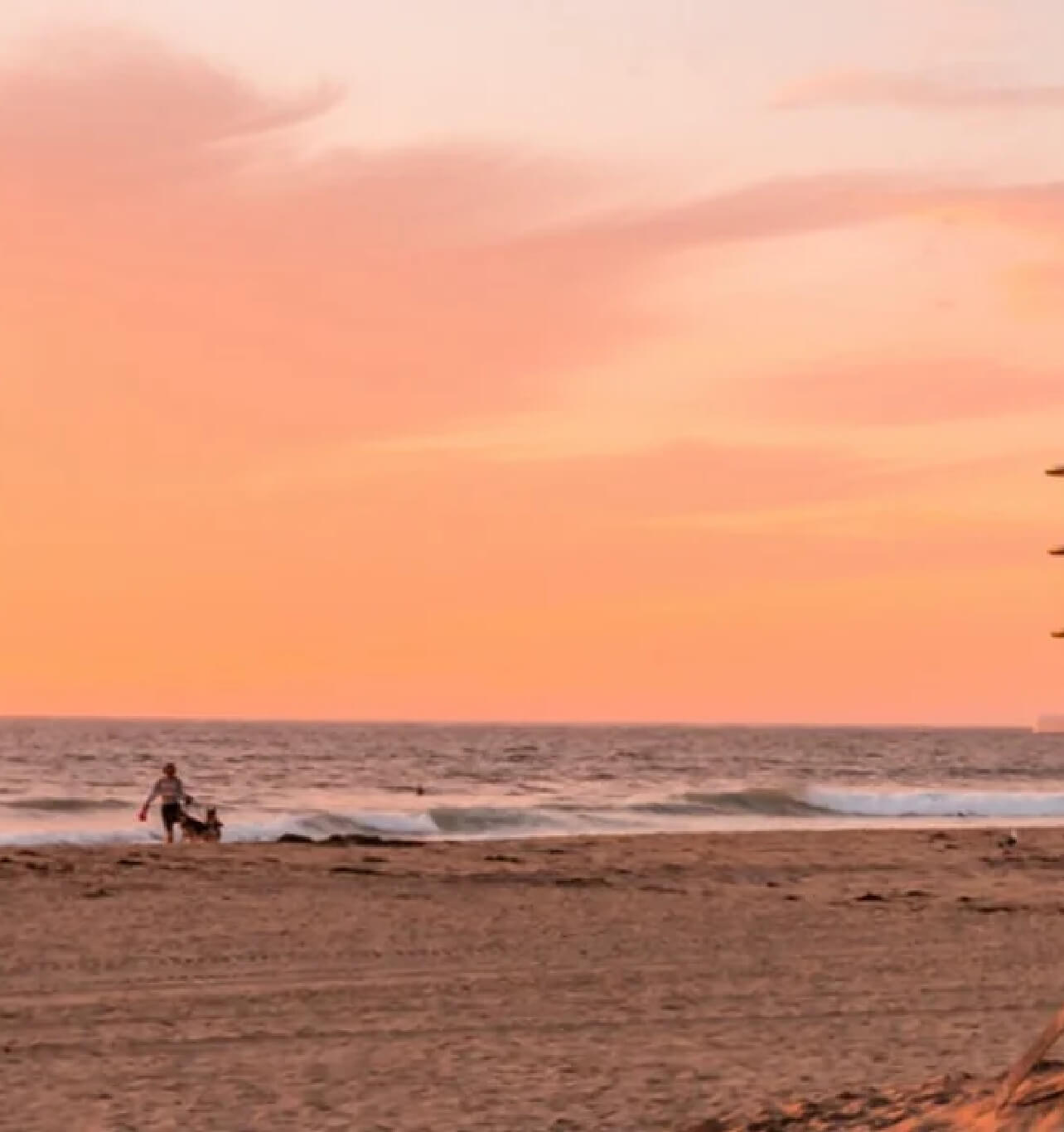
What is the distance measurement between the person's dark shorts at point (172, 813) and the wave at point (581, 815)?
4117 millimetres

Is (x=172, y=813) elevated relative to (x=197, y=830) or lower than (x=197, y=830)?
elevated

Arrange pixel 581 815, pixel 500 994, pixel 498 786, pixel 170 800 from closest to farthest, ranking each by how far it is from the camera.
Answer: pixel 500 994 < pixel 170 800 < pixel 581 815 < pixel 498 786

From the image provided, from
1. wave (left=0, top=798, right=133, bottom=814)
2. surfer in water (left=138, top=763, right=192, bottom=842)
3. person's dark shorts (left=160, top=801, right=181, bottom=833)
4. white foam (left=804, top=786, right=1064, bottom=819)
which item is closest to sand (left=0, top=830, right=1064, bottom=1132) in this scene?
surfer in water (left=138, top=763, right=192, bottom=842)

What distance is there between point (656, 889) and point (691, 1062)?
9.51 meters

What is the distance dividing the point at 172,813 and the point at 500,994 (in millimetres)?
14716

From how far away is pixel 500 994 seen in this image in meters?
12.8

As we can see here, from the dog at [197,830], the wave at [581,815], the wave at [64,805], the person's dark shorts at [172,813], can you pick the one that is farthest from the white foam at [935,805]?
the person's dark shorts at [172,813]

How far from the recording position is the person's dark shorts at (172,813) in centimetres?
2648

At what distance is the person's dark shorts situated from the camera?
26484 mm

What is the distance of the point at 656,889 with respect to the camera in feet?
65.4

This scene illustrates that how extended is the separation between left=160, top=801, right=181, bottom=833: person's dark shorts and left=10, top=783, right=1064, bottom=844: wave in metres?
4.12

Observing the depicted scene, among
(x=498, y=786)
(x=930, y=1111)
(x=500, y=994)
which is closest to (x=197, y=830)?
(x=500, y=994)

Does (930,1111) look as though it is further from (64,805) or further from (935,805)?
(935,805)

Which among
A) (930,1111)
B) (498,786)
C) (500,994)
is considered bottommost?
(498,786)
